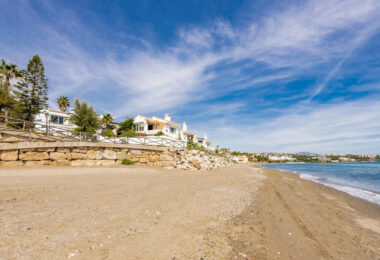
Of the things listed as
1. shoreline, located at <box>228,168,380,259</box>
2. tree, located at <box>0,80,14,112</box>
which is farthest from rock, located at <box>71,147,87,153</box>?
tree, located at <box>0,80,14,112</box>

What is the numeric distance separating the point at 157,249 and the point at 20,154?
15.2 metres

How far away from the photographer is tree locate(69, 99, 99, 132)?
3391 centimetres

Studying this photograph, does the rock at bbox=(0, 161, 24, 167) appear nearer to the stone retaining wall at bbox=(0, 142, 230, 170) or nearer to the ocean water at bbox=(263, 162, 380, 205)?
the stone retaining wall at bbox=(0, 142, 230, 170)

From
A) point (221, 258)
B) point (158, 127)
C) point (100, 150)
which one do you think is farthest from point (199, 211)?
point (158, 127)

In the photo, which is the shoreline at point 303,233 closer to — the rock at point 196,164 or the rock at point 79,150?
the rock at point 196,164

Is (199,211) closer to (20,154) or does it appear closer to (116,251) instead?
(116,251)

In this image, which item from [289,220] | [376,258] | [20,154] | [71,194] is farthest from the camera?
[20,154]

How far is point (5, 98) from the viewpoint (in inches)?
1118

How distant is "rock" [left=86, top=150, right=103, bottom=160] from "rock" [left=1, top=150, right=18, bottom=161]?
15.3 ft

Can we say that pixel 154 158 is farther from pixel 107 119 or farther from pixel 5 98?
pixel 107 119

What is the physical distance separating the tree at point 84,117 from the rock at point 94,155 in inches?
832

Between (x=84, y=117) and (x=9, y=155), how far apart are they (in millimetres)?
23905

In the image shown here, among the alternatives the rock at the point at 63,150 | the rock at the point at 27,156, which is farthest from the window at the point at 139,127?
the rock at the point at 27,156

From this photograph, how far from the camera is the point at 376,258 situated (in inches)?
148
